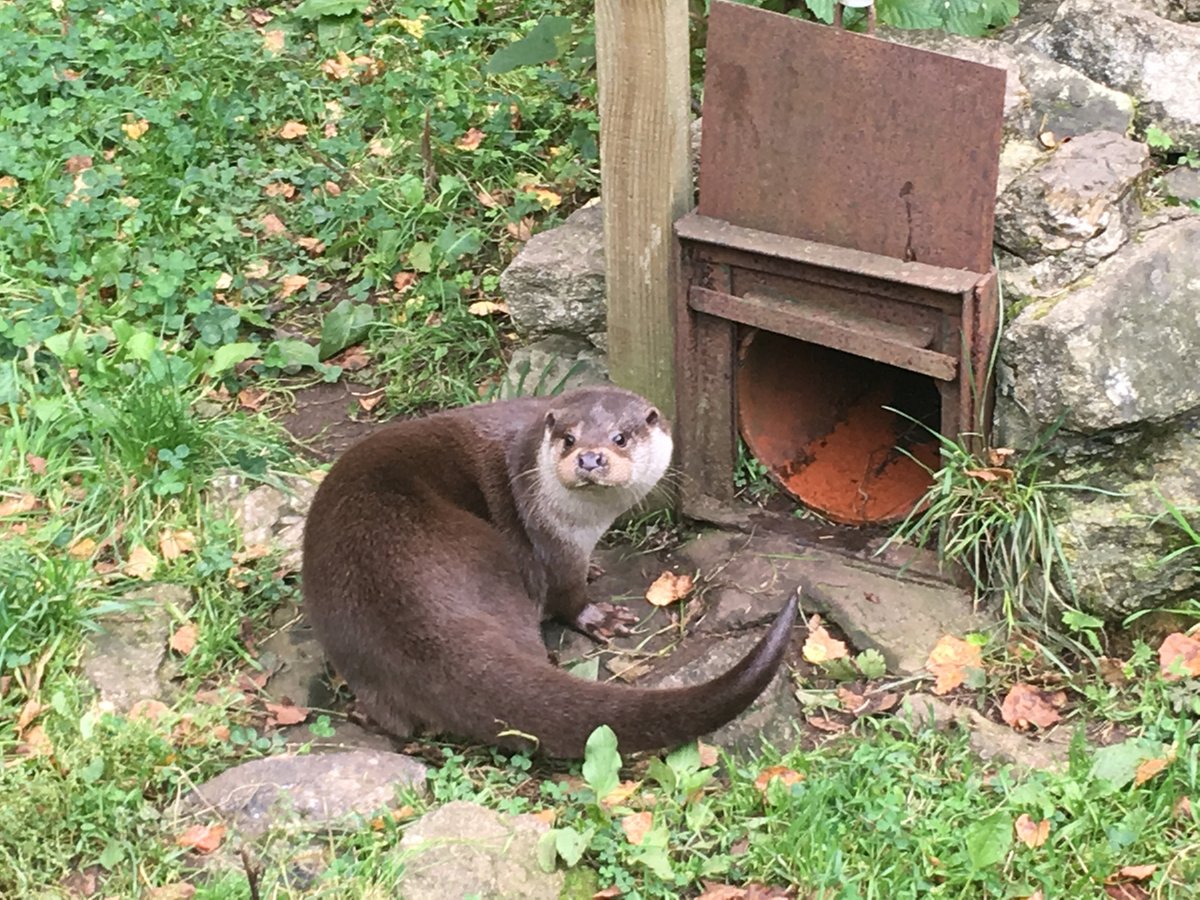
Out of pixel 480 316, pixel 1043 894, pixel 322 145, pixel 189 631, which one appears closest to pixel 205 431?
pixel 189 631

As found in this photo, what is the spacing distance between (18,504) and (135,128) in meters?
2.12

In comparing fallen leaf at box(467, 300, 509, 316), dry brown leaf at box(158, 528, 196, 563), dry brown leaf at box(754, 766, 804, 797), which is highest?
fallen leaf at box(467, 300, 509, 316)

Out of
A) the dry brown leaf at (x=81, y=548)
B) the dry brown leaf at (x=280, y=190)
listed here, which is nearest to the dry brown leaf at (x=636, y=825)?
the dry brown leaf at (x=81, y=548)

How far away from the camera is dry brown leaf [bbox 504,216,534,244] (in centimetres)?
471

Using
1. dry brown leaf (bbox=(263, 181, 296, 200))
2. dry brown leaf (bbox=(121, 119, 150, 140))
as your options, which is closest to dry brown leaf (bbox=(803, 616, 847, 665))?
dry brown leaf (bbox=(263, 181, 296, 200))

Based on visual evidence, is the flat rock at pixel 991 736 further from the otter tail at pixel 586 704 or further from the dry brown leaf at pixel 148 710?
the dry brown leaf at pixel 148 710

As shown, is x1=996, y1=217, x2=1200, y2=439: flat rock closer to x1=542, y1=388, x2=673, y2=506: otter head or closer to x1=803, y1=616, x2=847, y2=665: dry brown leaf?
x1=803, y1=616, x2=847, y2=665: dry brown leaf

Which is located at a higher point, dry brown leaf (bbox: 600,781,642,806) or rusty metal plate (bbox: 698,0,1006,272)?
rusty metal plate (bbox: 698,0,1006,272)

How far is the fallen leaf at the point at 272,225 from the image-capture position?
4.99 metres

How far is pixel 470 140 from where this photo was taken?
517 cm

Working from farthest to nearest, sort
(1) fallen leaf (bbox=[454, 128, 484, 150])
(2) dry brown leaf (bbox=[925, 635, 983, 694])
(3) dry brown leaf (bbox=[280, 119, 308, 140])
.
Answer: (3) dry brown leaf (bbox=[280, 119, 308, 140]) < (1) fallen leaf (bbox=[454, 128, 484, 150]) < (2) dry brown leaf (bbox=[925, 635, 983, 694])

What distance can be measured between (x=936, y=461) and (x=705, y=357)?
2.41ft

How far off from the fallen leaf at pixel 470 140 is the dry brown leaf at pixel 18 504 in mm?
2118

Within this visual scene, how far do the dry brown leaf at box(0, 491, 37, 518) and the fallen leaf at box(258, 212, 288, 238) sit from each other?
1608 mm
